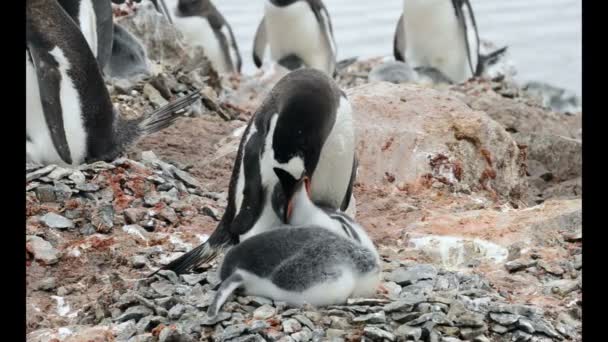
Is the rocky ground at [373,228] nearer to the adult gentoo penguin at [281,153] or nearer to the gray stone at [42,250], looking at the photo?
the gray stone at [42,250]

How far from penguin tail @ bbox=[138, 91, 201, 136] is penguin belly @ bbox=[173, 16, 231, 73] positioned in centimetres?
373

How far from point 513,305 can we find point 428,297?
10.1 inches

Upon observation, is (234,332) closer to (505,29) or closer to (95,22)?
(95,22)

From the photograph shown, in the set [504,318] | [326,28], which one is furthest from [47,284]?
[326,28]

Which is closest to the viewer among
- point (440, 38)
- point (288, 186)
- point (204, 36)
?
point (288, 186)

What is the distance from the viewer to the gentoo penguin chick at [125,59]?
6.12 m

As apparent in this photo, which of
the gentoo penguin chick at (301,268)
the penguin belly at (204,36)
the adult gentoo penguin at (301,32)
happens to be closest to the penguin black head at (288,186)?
the gentoo penguin chick at (301,268)

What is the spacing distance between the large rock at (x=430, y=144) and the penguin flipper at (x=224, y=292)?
6.10 feet

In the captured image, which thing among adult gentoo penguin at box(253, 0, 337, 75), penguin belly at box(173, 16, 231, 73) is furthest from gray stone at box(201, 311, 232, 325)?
penguin belly at box(173, 16, 231, 73)

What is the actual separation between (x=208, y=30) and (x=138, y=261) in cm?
548

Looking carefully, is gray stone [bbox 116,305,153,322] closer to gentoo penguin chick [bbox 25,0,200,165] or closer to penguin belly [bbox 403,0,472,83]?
gentoo penguin chick [bbox 25,0,200,165]

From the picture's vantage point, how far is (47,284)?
3.48m
